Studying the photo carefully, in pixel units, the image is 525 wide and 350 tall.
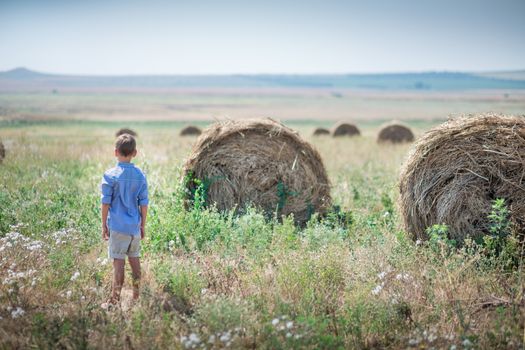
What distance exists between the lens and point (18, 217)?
8102 millimetres

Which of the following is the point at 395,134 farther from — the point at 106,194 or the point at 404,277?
the point at 106,194

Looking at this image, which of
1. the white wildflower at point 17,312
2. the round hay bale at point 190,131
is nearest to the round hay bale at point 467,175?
the white wildflower at point 17,312

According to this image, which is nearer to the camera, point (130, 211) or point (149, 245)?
point (130, 211)

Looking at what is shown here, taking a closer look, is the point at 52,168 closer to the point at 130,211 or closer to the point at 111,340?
the point at 130,211

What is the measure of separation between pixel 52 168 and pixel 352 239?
29.6 feet

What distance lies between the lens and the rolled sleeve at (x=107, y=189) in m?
5.71

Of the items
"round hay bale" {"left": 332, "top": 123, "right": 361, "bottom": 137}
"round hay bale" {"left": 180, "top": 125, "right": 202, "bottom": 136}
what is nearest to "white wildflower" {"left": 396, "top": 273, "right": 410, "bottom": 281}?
"round hay bale" {"left": 332, "top": 123, "right": 361, "bottom": 137}

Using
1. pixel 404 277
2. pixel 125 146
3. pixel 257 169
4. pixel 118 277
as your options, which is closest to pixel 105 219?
pixel 118 277

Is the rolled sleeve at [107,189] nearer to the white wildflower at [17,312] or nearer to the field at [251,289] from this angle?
the field at [251,289]

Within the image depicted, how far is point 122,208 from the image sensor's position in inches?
228

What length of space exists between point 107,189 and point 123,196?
172 millimetres

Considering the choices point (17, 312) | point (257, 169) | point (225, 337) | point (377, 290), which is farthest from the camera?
A: point (257, 169)

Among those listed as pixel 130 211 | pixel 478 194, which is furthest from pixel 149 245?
pixel 478 194

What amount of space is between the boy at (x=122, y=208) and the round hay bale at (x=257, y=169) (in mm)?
3339
